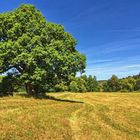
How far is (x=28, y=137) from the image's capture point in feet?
64.4

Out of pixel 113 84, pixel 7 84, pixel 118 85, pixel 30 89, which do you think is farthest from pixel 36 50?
pixel 118 85

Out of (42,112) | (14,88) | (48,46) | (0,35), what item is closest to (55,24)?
(48,46)

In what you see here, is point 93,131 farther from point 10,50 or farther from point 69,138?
point 10,50

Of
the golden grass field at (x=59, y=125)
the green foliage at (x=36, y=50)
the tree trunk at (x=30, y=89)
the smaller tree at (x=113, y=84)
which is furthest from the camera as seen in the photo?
the smaller tree at (x=113, y=84)

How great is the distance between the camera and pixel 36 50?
37.2m

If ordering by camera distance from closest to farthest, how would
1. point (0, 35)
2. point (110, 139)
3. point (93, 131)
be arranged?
1. point (110, 139)
2. point (93, 131)
3. point (0, 35)

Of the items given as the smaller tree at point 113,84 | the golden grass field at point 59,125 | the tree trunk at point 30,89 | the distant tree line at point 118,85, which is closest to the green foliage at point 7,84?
the tree trunk at point 30,89

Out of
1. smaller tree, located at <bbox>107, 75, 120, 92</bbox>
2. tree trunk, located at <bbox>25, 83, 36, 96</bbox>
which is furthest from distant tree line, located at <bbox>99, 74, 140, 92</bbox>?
tree trunk, located at <bbox>25, 83, 36, 96</bbox>

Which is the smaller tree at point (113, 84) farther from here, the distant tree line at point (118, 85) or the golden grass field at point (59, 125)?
the golden grass field at point (59, 125)

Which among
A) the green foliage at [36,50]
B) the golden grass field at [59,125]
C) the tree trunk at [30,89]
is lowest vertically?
the golden grass field at [59,125]

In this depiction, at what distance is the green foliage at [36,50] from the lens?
123ft

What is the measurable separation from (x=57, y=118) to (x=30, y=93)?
16.5 metres

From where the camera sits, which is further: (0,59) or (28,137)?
(0,59)

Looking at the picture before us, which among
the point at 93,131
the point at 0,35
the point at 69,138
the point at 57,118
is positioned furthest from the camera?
the point at 0,35
